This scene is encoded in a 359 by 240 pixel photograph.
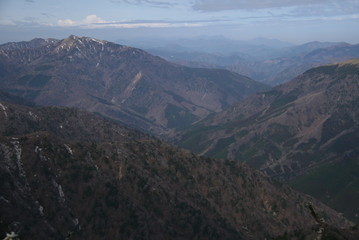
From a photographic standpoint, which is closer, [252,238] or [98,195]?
[98,195]

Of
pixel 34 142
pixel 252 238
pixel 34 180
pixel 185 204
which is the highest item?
pixel 34 142

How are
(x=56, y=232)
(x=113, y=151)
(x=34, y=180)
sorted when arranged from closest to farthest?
(x=56, y=232), (x=34, y=180), (x=113, y=151)

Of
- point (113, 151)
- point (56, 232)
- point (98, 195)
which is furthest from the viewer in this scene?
point (113, 151)

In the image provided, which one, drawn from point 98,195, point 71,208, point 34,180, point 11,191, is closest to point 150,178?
point 98,195

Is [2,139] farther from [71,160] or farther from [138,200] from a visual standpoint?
[138,200]

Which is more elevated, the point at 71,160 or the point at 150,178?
the point at 71,160

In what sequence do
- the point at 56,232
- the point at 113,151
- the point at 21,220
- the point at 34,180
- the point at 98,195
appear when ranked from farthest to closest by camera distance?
the point at 113,151 → the point at 98,195 → the point at 34,180 → the point at 56,232 → the point at 21,220

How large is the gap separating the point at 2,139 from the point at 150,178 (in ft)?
249

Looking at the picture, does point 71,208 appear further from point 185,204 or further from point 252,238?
point 252,238

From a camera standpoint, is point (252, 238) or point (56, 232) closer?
point (56, 232)

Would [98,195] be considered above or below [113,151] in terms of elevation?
below

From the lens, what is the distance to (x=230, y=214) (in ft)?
646

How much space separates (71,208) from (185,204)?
5974 cm

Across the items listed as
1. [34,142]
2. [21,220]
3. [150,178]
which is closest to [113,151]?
[150,178]
